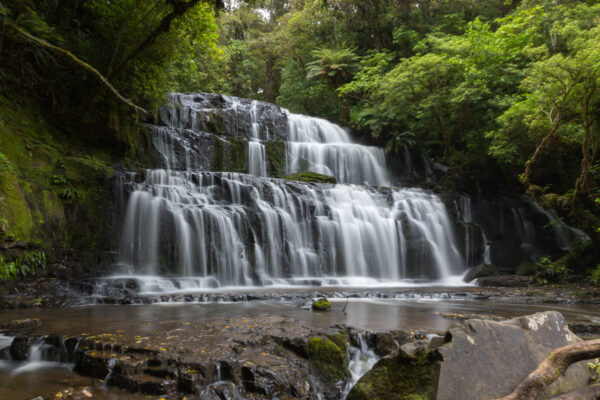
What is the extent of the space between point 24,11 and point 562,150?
16.4 m

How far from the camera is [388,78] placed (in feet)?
54.1

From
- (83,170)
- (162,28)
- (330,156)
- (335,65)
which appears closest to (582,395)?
(162,28)

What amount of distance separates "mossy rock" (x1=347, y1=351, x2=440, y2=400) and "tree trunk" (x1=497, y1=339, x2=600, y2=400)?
512 millimetres

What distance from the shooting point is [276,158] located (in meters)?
17.0

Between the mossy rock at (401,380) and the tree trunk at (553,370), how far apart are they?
512mm

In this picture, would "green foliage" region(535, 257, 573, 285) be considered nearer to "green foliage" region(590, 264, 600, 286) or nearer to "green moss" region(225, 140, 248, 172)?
"green foliage" region(590, 264, 600, 286)

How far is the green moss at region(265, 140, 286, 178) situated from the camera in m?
16.6

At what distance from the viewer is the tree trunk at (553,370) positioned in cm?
254

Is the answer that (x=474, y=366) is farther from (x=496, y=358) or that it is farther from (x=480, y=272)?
(x=480, y=272)

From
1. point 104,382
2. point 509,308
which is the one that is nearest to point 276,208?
point 509,308

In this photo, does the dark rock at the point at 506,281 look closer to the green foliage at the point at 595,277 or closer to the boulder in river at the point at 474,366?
the green foliage at the point at 595,277

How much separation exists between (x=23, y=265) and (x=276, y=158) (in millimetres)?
10903

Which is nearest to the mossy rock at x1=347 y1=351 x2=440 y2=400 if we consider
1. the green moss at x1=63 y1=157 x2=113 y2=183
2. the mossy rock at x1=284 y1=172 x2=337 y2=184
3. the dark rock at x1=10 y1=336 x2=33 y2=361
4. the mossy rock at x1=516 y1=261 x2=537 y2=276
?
the dark rock at x1=10 y1=336 x2=33 y2=361

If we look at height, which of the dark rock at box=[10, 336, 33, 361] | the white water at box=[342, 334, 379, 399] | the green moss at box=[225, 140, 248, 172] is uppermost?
the green moss at box=[225, 140, 248, 172]
